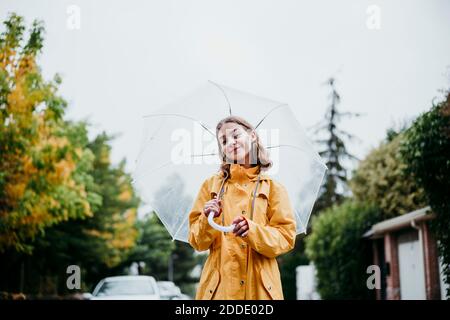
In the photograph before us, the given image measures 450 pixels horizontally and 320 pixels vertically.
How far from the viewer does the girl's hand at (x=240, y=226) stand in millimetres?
2963

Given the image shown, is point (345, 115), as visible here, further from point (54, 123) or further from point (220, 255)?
point (220, 255)

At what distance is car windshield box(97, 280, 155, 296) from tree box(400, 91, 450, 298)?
6.07 m

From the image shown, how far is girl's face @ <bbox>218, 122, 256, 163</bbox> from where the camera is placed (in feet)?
11.1

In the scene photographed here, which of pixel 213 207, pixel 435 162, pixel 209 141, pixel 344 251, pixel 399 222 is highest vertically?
pixel 435 162

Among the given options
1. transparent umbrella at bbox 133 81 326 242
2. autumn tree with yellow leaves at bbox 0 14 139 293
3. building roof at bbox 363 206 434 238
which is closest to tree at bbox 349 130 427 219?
building roof at bbox 363 206 434 238

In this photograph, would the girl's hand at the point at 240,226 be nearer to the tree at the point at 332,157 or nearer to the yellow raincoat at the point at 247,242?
the yellow raincoat at the point at 247,242

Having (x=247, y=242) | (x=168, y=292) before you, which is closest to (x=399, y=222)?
(x=168, y=292)

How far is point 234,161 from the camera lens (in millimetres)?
3375

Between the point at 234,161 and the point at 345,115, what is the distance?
104 feet

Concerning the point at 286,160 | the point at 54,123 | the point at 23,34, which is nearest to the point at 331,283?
the point at 54,123

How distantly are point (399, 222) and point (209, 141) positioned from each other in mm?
11823

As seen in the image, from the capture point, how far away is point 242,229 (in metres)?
2.96

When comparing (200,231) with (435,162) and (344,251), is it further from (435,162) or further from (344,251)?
(344,251)

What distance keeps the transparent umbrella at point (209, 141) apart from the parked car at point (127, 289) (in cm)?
828
